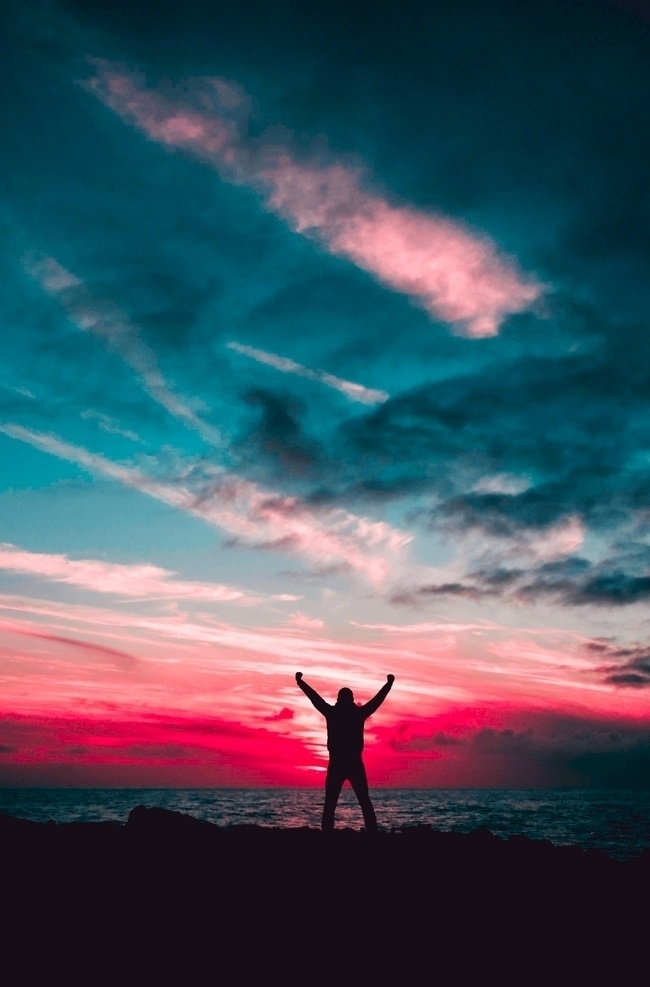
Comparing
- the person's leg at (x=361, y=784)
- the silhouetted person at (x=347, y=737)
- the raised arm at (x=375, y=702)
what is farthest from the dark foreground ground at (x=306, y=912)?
the raised arm at (x=375, y=702)

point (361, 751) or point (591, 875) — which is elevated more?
point (361, 751)

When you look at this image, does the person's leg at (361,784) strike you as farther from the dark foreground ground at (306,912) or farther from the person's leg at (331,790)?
the dark foreground ground at (306,912)

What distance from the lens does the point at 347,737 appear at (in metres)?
10.6

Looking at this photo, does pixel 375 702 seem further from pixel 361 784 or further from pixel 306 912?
pixel 306 912

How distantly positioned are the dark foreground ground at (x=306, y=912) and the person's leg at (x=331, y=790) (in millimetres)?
510

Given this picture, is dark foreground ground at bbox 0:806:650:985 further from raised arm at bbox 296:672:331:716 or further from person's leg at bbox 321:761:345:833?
raised arm at bbox 296:672:331:716

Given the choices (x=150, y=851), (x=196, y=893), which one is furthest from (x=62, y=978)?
(x=150, y=851)

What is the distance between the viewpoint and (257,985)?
5.62m

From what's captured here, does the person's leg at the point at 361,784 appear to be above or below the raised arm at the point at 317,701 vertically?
below

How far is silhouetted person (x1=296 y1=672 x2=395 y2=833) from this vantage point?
34.8ft

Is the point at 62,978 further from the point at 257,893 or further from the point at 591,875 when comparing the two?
the point at 591,875

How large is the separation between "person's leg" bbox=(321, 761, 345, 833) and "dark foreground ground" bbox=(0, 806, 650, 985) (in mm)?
510

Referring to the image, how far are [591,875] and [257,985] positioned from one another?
20.9 feet

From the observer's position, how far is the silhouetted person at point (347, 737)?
34.8 feet
